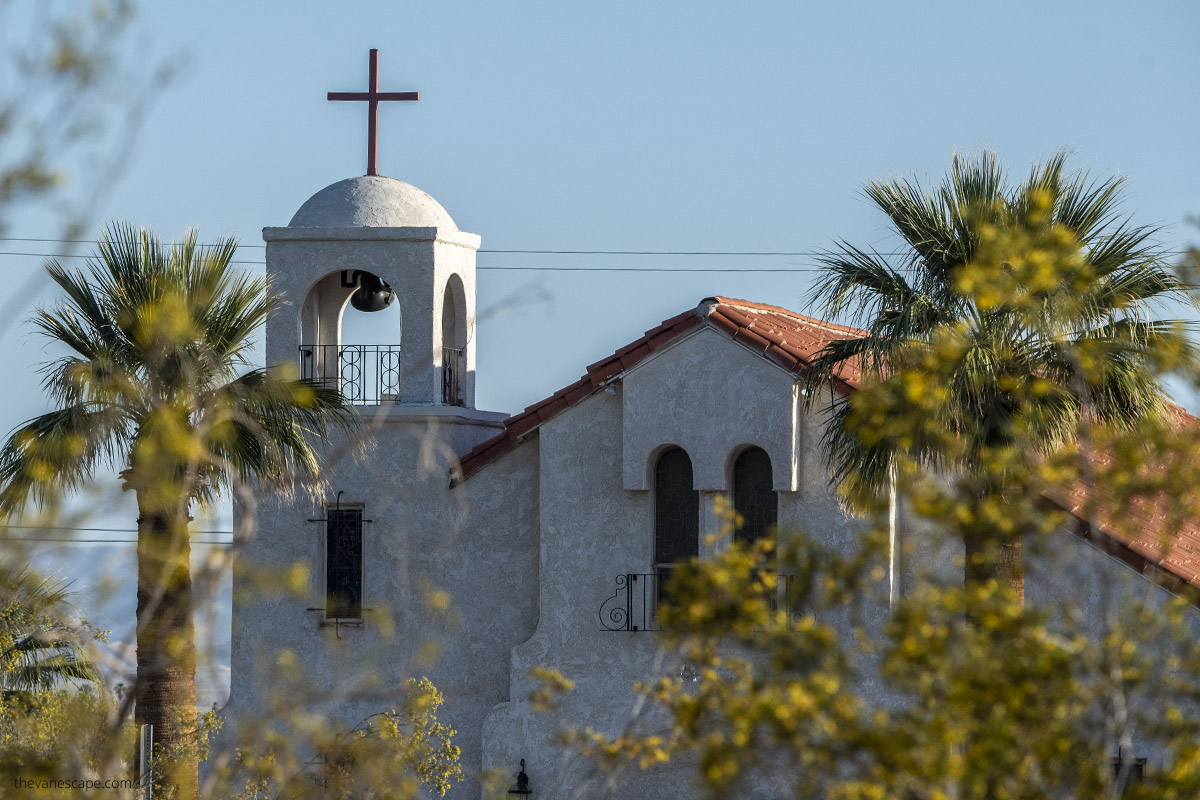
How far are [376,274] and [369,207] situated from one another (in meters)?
0.91

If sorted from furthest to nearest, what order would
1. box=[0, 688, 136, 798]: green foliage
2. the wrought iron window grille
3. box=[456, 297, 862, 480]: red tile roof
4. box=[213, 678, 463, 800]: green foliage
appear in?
the wrought iron window grille, box=[456, 297, 862, 480]: red tile roof, box=[213, 678, 463, 800]: green foliage, box=[0, 688, 136, 798]: green foliage

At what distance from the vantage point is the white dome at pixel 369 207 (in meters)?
21.0

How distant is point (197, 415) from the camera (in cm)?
1399

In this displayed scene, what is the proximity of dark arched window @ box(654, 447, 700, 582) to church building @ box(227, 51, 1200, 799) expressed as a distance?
22mm

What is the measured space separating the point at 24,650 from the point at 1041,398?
13.7m

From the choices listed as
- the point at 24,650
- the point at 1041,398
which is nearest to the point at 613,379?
the point at 1041,398

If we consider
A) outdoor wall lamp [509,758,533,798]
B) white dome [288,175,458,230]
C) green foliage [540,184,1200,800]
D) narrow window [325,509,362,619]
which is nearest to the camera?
green foliage [540,184,1200,800]

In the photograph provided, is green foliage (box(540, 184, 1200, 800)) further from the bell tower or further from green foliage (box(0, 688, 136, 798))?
the bell tower

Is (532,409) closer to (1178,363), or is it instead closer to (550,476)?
(550,476)

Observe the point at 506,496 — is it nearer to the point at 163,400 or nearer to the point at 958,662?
the point at 163,400

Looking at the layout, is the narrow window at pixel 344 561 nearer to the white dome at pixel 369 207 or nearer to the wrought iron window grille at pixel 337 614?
the wrought iron window grille at pixel 337 614

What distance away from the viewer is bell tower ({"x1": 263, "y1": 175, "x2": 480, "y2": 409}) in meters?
20.7

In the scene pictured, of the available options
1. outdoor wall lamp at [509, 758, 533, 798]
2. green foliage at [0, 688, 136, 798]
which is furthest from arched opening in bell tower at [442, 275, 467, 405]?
green foliage at [0, 688, 136, 798]

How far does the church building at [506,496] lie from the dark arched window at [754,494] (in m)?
0.03
